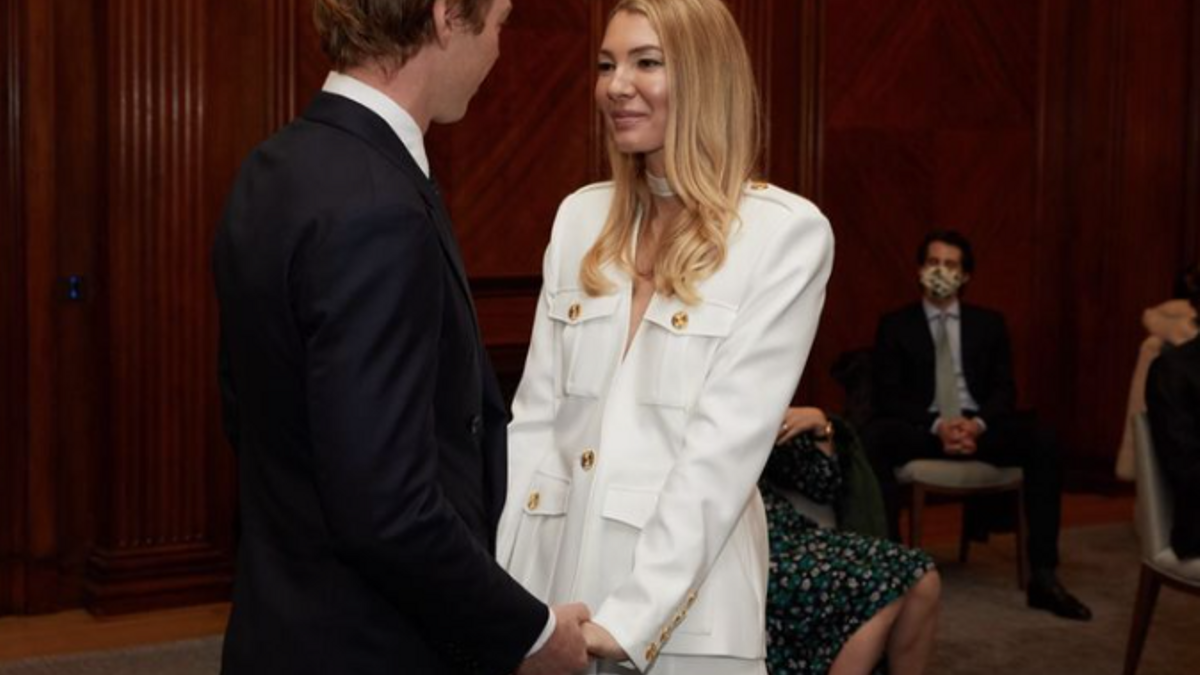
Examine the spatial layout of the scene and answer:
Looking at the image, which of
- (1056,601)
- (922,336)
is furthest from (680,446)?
(922,336)

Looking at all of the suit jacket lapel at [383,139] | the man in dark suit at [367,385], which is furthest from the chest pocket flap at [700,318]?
the suit jacket lapel at [383,139]

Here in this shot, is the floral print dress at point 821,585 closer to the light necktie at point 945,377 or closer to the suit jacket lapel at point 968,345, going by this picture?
the light necktie at point 945,377

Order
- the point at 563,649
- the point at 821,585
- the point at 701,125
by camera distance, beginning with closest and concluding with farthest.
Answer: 1. the point at 563,649
2. the point at 701,125
3. the point at 821,585

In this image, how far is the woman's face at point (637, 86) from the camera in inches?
107

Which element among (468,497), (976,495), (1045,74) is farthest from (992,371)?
(468,497)

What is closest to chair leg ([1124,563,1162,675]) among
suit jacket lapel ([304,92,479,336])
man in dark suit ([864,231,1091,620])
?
man in dark suit ([864,231,1091,620])

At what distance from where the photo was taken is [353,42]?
77.1 inches

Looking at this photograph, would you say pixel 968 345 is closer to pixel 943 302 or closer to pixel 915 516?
pixel 943 302

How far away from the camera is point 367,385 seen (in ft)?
5.83

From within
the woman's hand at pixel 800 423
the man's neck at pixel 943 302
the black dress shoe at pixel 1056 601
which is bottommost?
the black dress shoe at pixel 1056 601

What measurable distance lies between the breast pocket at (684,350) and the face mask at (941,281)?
4.47 m

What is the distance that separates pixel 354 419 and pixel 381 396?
4 centimetres

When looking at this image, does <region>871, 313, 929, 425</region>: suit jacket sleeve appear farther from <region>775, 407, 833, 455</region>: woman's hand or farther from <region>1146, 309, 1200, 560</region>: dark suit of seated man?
<region>775, 407, 833, 455</region>: woman's hand

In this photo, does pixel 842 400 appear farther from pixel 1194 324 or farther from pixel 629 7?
pixel 629 7
